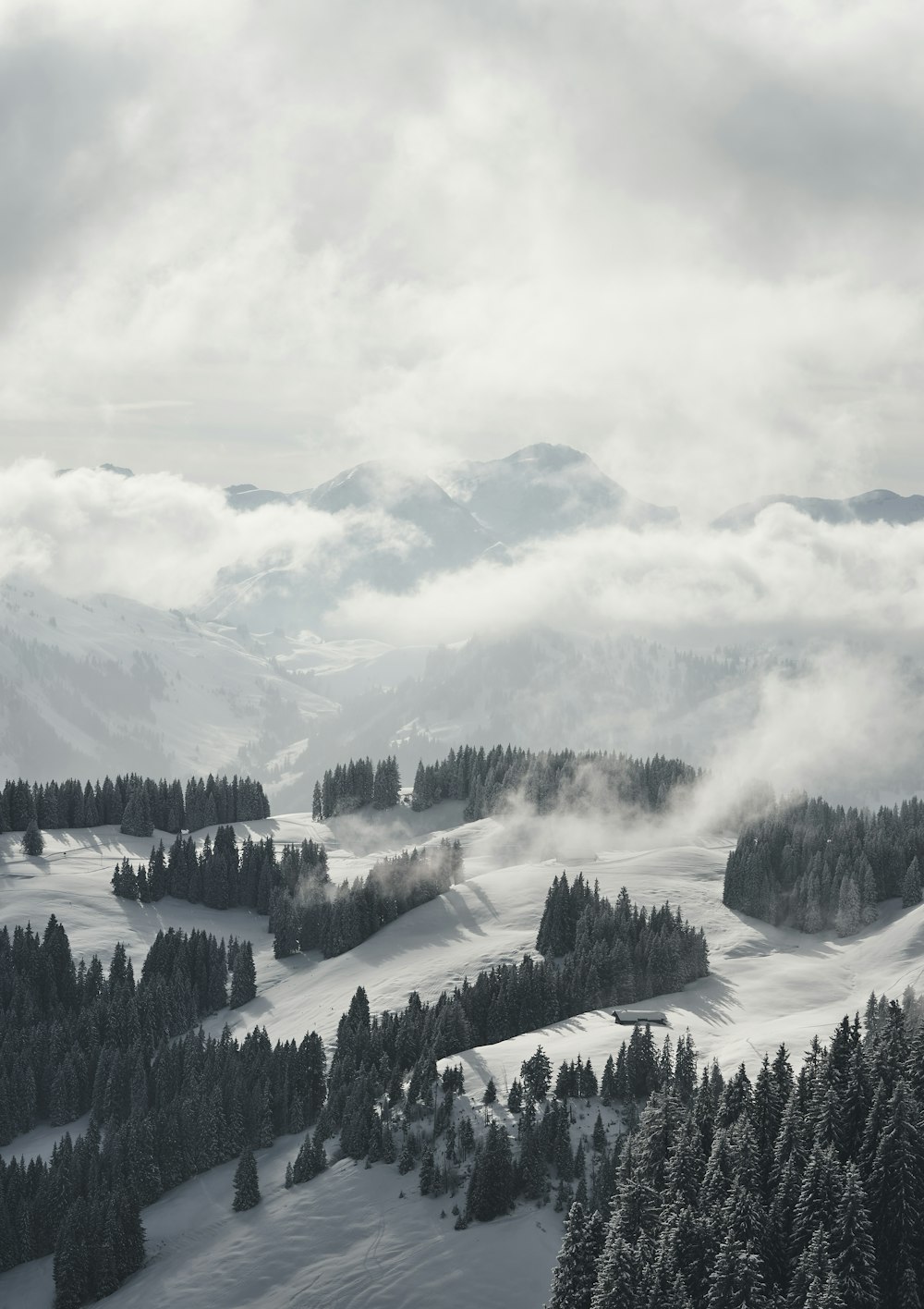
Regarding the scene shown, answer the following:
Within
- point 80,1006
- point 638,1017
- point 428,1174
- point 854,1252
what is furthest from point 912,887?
point 854,1252

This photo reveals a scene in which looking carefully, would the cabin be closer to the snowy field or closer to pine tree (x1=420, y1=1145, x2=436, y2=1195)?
the snowy field

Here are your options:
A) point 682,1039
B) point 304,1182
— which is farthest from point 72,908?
point 682,1039

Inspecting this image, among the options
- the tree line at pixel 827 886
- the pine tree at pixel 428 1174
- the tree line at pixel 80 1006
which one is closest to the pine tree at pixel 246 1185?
the pine tree at pixel 428 1174

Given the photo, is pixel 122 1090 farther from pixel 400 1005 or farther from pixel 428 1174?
pixel 428 1174

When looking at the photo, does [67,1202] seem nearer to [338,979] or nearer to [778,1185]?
[338,979]

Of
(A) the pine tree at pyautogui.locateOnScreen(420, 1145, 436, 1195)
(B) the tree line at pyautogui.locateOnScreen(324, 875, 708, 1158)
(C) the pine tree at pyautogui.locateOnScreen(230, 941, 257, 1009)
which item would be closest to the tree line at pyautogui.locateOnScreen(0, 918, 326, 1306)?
(C) the pine tree at pyautogui.locateOnScreen(230, 941, 257, 1009)

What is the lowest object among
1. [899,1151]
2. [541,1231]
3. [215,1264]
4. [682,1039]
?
[215,1264]
